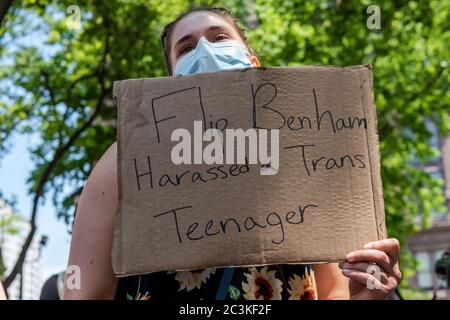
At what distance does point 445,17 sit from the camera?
468 inches

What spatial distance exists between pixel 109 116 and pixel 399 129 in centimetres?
553

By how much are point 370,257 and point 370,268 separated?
3 centimetres

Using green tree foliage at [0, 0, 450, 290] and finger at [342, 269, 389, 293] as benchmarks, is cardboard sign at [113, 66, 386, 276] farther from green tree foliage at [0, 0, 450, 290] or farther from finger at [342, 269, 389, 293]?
green tree foliage at [0, 0, 450, 290]

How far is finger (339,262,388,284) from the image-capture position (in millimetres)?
1675

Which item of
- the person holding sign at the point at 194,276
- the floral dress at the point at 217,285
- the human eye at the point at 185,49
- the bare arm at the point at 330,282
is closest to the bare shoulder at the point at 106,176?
the person holding sign at the point at 194,276

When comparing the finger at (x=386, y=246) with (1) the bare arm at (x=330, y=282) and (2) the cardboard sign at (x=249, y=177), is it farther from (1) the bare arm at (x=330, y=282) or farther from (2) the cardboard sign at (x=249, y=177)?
(1) the bare arm at (x=330, y=282)

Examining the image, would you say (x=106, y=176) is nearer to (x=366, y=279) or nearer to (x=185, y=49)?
(x=185, y=49)

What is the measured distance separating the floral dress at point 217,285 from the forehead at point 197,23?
0.72 meters

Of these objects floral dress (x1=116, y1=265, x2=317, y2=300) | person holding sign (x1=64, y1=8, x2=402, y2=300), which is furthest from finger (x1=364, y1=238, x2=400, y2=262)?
floral dress (x1=116, y1=265, x2=317, y2=300)

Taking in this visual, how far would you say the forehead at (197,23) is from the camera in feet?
6.71

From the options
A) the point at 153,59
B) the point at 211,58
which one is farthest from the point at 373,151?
the point at 153,59
